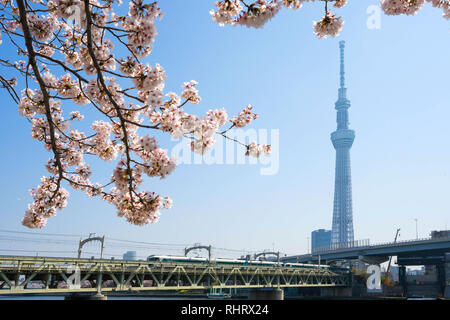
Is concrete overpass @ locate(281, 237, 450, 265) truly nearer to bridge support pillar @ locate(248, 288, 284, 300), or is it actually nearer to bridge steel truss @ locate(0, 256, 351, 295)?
bridge steel truss @ locate(0, 256, 351, 295)

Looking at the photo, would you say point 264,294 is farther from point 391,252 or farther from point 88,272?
point 391,252

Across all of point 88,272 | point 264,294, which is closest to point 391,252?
point 88,272

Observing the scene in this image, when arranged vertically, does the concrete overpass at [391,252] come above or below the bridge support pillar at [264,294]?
below

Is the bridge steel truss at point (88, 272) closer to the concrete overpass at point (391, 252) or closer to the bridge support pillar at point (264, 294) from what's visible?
the bridge support pillar at point (264, 294)

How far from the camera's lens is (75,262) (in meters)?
41.7

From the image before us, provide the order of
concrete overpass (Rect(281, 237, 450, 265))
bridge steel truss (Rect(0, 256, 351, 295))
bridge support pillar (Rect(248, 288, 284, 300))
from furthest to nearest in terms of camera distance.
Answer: concrete overpass (Rect(281, 237, 450, 265)), bridge steel truss (Rect(0, 256, 351, 295)), bridge support pillar (Rect(248, 288, 284, 300))

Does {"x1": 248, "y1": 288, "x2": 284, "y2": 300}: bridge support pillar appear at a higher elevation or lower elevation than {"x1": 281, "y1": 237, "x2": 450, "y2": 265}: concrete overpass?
higher

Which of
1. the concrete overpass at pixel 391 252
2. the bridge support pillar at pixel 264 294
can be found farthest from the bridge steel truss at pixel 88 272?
the concrete overpass at pixel 391 252

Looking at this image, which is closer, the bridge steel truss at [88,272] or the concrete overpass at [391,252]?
the bridge steel truss at [88,272]

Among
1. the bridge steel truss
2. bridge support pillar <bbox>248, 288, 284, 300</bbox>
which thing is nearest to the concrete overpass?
the bridge steel truss

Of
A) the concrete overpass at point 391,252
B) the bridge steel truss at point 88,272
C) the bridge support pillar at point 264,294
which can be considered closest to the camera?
the bridge support pillar at point 264,294
